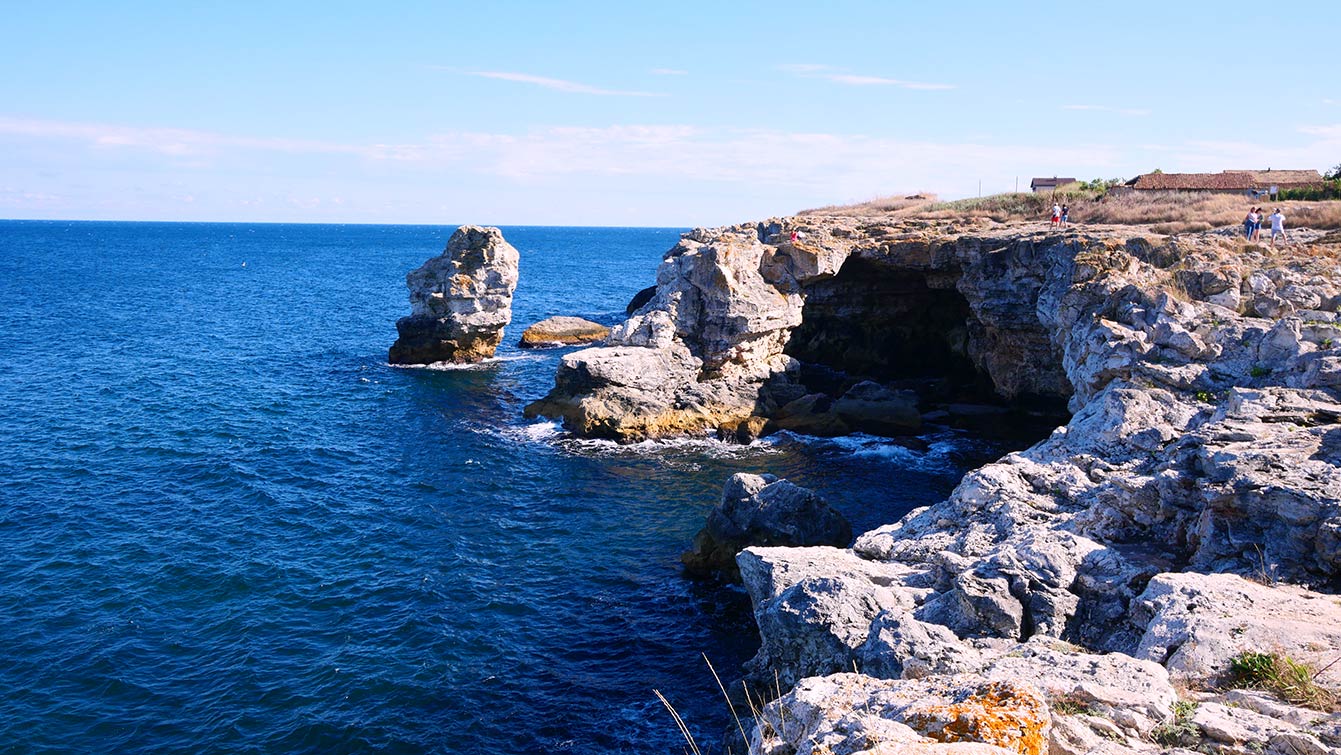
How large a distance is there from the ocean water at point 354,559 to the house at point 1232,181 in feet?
84.5

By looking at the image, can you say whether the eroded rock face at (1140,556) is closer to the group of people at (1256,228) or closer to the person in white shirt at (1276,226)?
the person in white shirt at (1276,226)

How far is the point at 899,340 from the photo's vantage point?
52.3m

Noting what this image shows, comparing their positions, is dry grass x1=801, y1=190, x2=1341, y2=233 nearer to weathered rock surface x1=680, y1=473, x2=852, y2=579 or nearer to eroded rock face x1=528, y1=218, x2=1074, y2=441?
eroded rock face x1=528, y1=218, x2=1074, y2=441

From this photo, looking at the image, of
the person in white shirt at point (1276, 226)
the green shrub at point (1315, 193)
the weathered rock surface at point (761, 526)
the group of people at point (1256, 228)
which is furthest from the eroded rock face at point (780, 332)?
the green shrub at point (1315, 193)

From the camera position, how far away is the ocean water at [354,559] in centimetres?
1848

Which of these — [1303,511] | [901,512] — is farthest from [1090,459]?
[901,512]

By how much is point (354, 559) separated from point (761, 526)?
12542 millimetres

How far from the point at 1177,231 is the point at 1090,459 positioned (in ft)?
84.6

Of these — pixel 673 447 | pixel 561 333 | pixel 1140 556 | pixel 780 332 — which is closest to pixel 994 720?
pixel 1140 556

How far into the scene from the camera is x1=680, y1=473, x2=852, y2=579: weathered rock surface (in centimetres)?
2473

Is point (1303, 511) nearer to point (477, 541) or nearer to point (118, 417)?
point (477, 541)

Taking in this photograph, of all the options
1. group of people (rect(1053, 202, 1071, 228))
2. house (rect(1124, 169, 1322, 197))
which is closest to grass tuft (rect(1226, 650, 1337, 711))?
group of people (rect(1053, 202, 1071, 228))

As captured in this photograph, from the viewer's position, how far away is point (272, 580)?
24469mm

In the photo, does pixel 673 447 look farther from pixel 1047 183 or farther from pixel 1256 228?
pixel 1047 183
